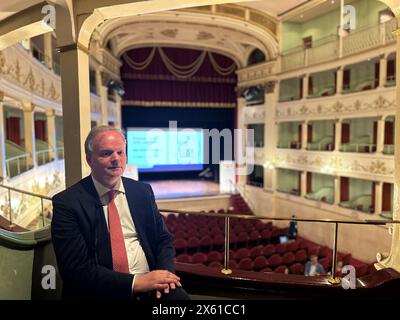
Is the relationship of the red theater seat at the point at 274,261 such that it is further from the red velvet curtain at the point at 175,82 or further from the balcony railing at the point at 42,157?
the red velvet curtain at the point at 175,82

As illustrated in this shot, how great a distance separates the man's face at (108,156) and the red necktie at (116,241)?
0.54 ft

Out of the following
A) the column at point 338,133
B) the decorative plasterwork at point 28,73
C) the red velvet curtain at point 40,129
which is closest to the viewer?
the decorative plasterwork at point 28,73

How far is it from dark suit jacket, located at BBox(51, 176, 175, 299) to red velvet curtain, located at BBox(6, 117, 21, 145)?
1068 centimetres

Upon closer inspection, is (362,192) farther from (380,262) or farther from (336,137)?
(380,262)

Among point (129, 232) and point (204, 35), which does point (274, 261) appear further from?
point (204, 35)

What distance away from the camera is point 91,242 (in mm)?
1657

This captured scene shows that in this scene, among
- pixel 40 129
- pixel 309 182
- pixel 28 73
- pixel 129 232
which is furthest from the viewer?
pixel 309 182

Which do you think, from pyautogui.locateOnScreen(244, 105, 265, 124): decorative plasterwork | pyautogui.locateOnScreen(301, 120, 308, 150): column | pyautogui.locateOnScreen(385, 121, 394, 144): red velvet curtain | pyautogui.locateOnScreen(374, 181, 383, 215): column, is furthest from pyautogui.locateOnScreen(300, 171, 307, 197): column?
pyautogui.locateOnScreen(385, 121, 394, 144): red velvet curtain

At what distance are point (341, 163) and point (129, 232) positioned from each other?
11837mm

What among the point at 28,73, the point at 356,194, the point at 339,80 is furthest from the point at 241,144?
the point at 28,73

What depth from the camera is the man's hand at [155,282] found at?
1.61m

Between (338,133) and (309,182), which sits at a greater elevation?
(338,133)

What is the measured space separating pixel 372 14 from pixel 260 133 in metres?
7.55

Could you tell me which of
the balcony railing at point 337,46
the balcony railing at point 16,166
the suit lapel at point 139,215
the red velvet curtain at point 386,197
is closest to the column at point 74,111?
the suit lapel at point 139,215
